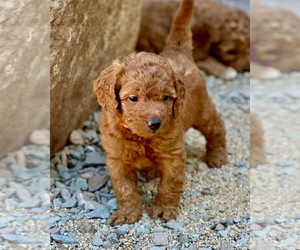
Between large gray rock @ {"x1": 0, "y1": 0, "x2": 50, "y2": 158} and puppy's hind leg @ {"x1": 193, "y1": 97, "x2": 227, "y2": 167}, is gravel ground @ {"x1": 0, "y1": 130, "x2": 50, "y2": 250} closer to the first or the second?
large gray rock @ {"x1": 0, "y1": 0, "x2": 50, "y2": 158}

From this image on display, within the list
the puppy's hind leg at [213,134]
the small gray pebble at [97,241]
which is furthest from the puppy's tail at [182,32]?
the small gray pebble at [97,241]

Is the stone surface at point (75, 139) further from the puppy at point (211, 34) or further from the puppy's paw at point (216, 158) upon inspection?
the puppy at point (211, 34)

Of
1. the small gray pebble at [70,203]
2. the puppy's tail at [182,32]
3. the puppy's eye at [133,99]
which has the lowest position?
the small gray pebble at [70,203]

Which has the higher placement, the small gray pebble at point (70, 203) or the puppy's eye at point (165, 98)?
the puppy's eye at point (165, 98)

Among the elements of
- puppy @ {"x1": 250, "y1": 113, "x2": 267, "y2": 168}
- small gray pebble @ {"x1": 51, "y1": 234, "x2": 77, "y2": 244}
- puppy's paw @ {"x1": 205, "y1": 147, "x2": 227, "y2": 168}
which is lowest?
small gray pebble @ {"x1": 51, "y1": 234, "x2": 77, "y2": 244}

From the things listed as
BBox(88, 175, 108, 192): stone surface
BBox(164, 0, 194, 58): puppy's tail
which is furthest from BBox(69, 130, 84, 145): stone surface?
BBox(164, 0, 194, 58): puppy's tail

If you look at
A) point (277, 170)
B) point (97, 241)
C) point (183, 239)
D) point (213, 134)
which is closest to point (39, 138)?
point (97, 241)

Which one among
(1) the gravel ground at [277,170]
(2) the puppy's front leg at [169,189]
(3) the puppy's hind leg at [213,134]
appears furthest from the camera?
(3) the puppy's hind leg at [213,134]

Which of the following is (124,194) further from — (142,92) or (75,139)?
(75,139)

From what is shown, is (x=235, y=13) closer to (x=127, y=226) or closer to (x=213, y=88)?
(x=213, y=88)
